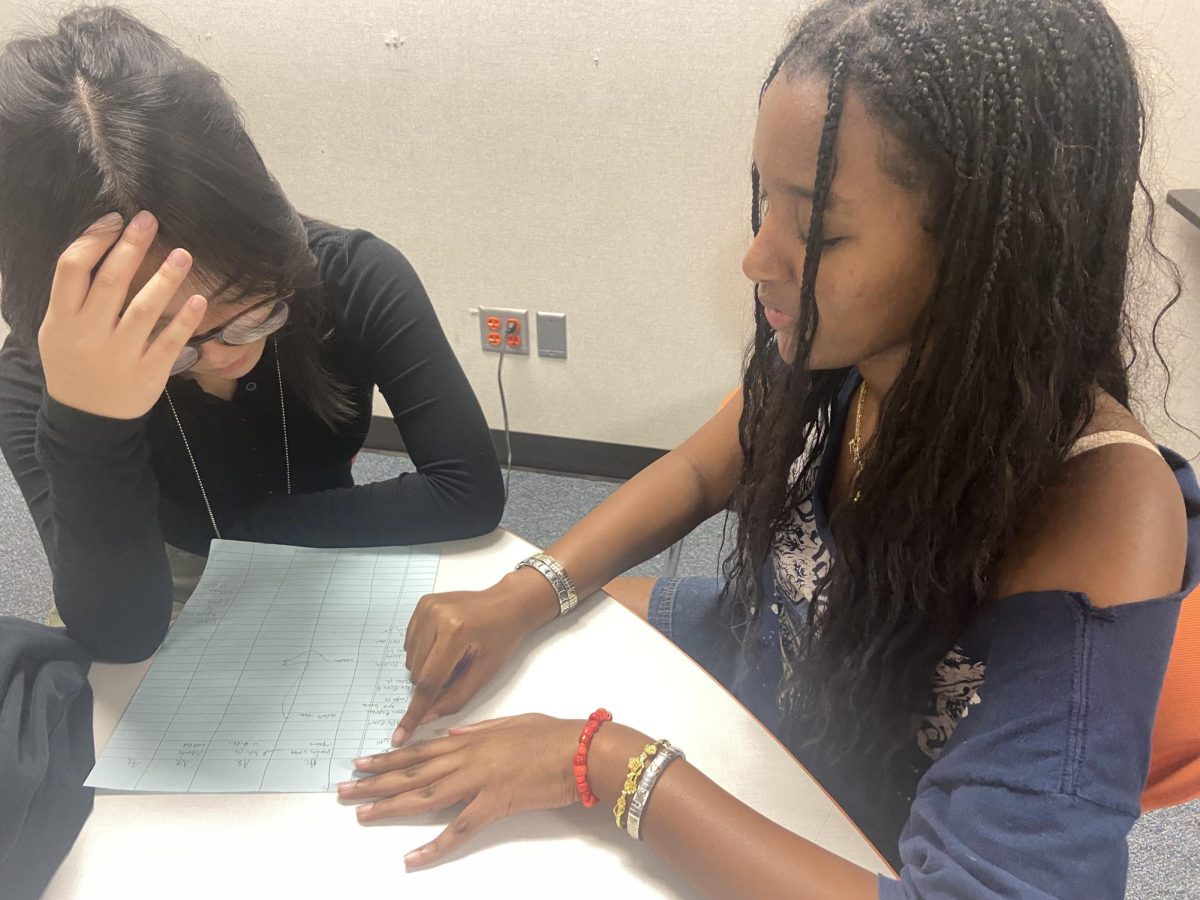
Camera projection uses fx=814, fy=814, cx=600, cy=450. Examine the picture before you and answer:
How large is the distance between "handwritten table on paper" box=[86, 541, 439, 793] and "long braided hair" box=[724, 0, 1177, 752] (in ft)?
1.39

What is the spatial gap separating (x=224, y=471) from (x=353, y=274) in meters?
0.30

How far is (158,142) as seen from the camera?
0.68m

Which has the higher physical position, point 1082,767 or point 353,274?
point 353,274

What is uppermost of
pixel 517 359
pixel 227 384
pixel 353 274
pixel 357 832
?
pixel 353 274

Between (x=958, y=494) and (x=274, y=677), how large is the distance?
59 centimetres

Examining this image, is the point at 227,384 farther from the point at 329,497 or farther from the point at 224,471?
the point at 329,497

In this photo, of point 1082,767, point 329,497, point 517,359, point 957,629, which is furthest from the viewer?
point 517,359

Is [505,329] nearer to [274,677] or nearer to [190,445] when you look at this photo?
[190,445]

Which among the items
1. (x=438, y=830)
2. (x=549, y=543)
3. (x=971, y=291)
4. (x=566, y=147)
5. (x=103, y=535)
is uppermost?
(x=971, y=291)

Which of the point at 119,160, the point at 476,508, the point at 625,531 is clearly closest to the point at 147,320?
the point at 119,160

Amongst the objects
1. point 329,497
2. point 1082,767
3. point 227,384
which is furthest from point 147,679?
point 1082,767

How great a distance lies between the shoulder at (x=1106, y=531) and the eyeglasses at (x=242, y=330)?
696mm

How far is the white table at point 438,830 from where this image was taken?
1.86 ft

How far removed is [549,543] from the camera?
6.48 feet
